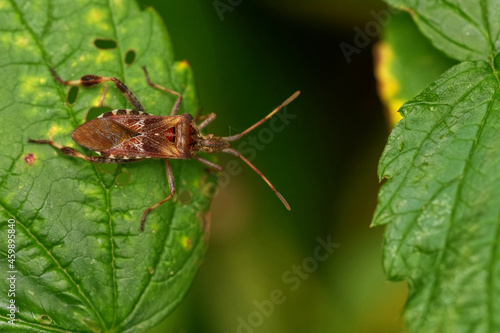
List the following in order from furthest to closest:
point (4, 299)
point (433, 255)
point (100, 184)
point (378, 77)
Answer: point (378, 77)
point (100, 184)
point (4, 299)
point (433, 255)

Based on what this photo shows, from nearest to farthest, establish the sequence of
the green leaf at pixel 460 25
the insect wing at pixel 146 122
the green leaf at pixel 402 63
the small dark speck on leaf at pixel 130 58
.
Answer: the green leaf at pixel 460 25
the small dark speck on leaf at pixel 130 58
the insect wing at pixel 146 122
the green leaf at pixel 402 63

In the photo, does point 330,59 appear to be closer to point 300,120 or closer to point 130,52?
point 300,120

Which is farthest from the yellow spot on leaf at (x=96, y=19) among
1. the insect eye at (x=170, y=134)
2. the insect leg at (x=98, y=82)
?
the insect eye at (x=170, y=134)

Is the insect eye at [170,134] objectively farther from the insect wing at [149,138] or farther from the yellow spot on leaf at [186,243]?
the yellow spot on leaf at [186,243]

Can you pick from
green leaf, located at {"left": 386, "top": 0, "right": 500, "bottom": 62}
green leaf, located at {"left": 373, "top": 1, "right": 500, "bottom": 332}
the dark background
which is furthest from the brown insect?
green leaf, located at {"left": 386, "top": 0, "right": 500, "bottom": 62}

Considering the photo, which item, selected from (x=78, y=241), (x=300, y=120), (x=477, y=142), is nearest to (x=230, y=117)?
(x=300, y=120)

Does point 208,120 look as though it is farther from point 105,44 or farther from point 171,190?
point 105,44
